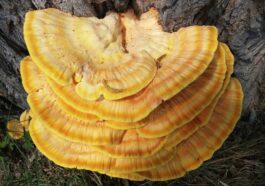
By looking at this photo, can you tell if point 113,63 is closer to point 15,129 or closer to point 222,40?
point 222,40

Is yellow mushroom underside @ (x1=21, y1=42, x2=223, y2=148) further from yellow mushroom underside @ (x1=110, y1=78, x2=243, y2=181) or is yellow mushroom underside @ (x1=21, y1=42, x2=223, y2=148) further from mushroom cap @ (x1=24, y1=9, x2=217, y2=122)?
yellow mushroom underside @ (x1=110, y1=78, x2=243, y2=181)

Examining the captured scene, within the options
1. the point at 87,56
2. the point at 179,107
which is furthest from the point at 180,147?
the point at 87,56

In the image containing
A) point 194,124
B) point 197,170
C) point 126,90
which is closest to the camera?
point 126,90

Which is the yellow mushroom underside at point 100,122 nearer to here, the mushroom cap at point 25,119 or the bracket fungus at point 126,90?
the bracket fungus at point 126,90

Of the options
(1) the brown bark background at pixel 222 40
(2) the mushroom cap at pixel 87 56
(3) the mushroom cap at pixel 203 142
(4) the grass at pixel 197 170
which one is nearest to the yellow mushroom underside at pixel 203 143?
(3) the mushroom cap at pixel 203 142

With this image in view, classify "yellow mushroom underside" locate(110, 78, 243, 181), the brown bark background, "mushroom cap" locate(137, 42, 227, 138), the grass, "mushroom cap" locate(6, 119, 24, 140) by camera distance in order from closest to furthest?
1. "mushroom cap" locate(137, 42, 227, 138)
2. the brown bark background
3. "yellow mushroom underside" locate(110, 78, 243, 181)
4. the grass
5. "mushroom cap" locate(6, 119, 24, 140)

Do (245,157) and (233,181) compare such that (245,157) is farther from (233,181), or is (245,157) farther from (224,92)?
(224,92)

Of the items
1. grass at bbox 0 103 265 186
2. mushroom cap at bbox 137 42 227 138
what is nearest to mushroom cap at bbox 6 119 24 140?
grass at bbox 0 103 265 186
